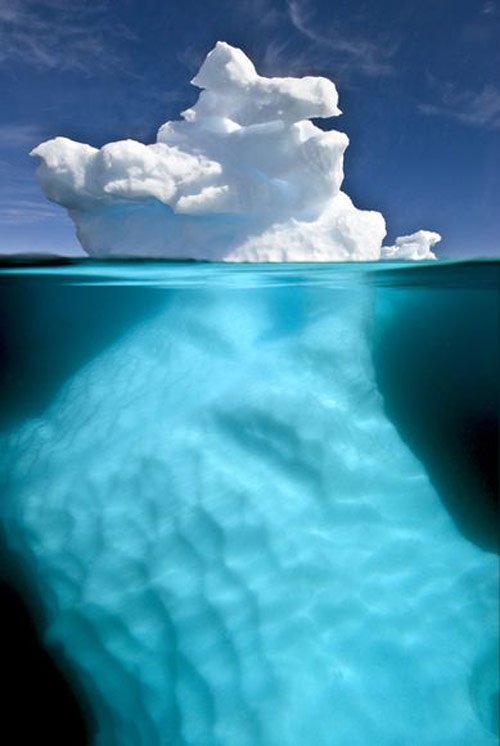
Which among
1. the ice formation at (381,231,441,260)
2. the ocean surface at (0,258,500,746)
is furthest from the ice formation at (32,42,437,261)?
the ocean surface at (0,258,500,746)

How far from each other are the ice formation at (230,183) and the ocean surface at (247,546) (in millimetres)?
3306

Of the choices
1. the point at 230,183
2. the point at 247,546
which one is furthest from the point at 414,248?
the point at 247,546

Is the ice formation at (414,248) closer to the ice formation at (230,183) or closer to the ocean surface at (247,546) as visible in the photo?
the ice formation at (230,183)

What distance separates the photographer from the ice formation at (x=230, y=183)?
9.20 meters

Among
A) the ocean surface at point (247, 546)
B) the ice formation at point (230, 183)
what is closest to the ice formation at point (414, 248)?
the ice formation at point (230, 183)

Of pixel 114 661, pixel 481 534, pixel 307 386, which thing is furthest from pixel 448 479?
pixel 114 661

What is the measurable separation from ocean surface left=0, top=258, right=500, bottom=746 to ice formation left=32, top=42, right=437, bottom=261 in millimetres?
3306

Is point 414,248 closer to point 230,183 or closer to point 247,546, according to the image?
point 230,183

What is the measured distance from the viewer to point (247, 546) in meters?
4.98

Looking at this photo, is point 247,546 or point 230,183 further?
point 230,183

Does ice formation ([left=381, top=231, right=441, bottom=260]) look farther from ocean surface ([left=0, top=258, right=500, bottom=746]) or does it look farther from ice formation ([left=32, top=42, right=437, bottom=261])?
ocean surface ([left=0, top=258, right=500, bottom=746])

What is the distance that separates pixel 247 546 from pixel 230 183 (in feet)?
25.0

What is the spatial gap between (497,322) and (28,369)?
42.4ft

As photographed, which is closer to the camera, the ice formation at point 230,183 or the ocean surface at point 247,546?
the ocean surface at point 247,546
